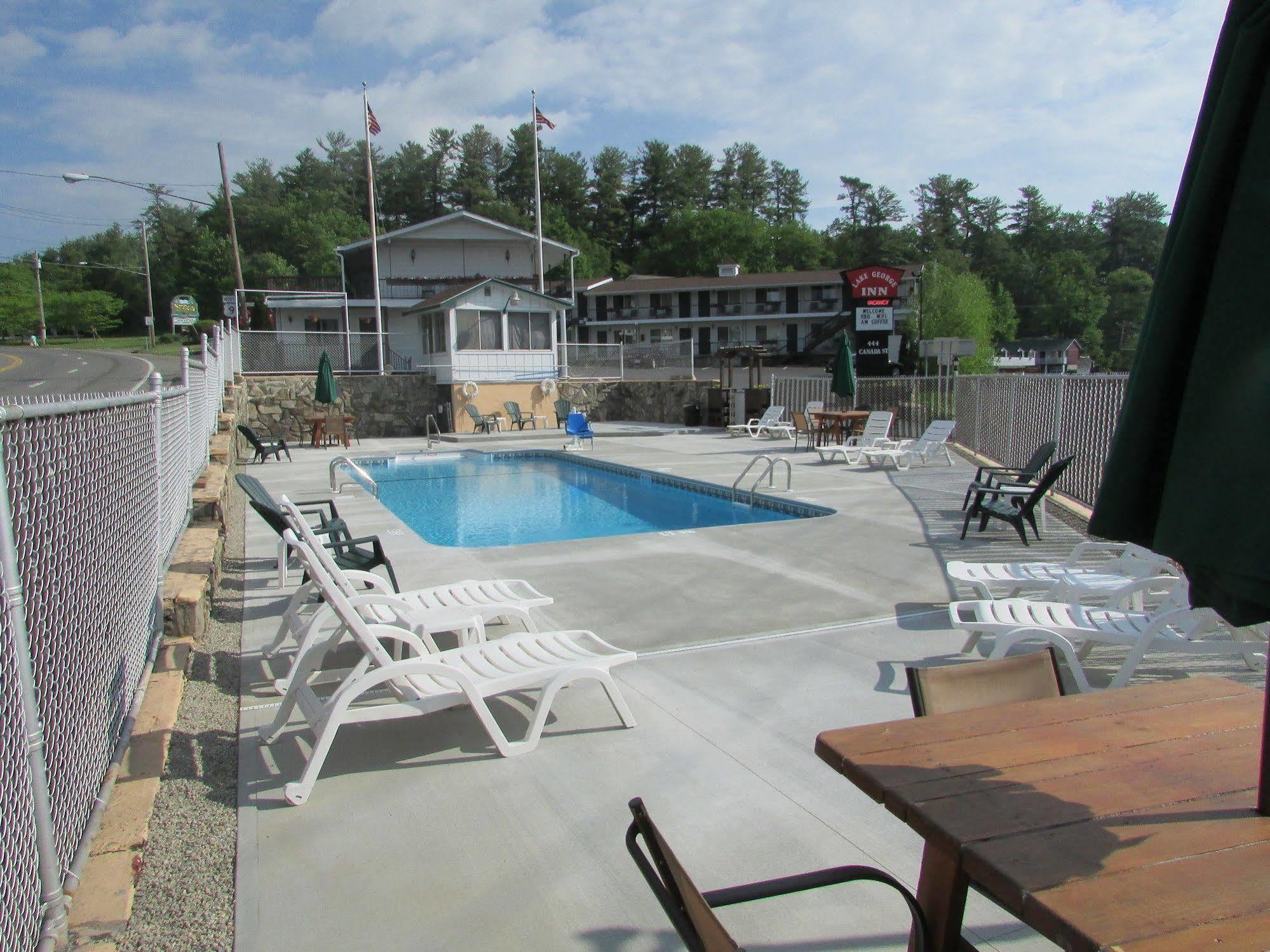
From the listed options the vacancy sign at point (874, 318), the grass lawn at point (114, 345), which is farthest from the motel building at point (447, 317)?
the grass lawn at point (114, 345)

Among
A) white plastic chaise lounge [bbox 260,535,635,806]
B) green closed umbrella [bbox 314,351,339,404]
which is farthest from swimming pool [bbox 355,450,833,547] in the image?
white plastic chaise lounge [bbox 260,535,635,806]

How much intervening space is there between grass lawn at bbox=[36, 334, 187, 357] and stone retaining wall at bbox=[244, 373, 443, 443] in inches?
773

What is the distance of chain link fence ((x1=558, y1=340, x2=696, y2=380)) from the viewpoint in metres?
29.0

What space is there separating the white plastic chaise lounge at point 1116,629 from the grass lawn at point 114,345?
43.0 m

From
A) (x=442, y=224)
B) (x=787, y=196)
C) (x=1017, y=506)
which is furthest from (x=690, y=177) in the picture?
(x=1017, y=506)

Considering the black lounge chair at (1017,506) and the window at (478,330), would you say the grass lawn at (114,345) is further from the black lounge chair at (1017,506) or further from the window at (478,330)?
the black lounge chair at (1017,506)

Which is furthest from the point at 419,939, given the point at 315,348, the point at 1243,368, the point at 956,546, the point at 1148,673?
the point at 315,348

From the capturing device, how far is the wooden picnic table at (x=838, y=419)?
18141 mm

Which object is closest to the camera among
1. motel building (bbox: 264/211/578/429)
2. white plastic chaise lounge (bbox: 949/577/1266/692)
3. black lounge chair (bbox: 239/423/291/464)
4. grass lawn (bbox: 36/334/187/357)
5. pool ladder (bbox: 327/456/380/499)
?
white plastic chaise lounge (bbox: 949/577/1266/692)

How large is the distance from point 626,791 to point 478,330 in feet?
80.1

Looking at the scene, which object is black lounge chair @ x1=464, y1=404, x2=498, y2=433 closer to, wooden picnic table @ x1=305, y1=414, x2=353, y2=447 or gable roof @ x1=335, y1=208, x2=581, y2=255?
wooden picnic table @ x1=305, y1=414, x2=353, y2=447

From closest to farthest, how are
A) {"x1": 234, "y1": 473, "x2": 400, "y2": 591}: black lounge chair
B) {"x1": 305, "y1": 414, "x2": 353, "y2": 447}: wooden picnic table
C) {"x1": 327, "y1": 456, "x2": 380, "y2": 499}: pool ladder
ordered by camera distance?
{"x1": 234, "y1": 473, "x2": 400, "y2": 591}: black lounge chair < {"x1": 327, "y1": 456, "x2": 380, "y2": 499}: pool ladder < {"x1": 305, "y1": 414, "x2": 353, "y2": 447}: wooden picnic table

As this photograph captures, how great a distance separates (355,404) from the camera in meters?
25.7

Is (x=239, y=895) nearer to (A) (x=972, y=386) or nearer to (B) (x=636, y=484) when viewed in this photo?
(B) (x=636, y=484)
